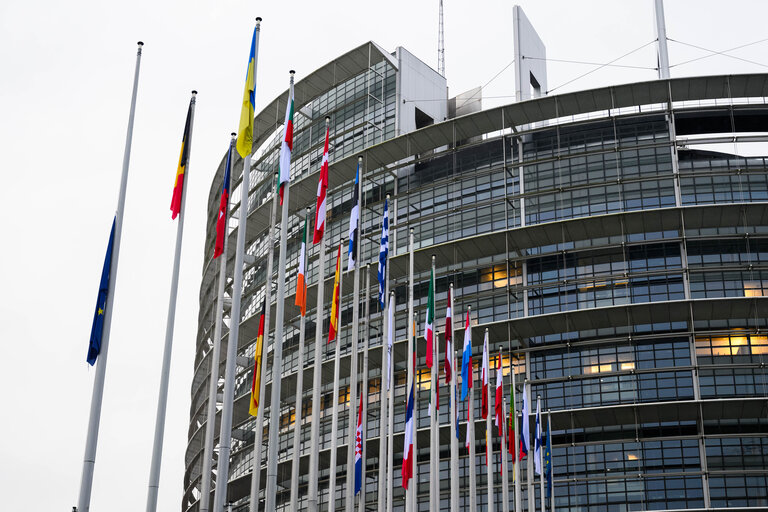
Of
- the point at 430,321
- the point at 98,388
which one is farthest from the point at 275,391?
the point at 430,321

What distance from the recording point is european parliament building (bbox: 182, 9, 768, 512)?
48250mm

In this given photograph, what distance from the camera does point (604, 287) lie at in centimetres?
5212

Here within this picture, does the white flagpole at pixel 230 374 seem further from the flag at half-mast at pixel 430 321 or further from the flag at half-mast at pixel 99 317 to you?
the flag at half-mast at pixel 430 321

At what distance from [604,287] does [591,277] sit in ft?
3.04

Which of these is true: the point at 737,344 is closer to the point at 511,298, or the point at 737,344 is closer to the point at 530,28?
the point at 511,298

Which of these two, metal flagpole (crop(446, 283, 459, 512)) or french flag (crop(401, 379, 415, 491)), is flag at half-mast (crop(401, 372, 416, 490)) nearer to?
french flag (crop(401, 379, 415, 491))

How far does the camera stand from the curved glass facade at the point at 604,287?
4812 cm

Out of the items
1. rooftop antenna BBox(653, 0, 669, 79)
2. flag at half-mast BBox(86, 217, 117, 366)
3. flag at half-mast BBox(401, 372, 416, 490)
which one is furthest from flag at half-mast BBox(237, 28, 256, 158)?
rooftop antenna BBox(653, 0, 669, 79)

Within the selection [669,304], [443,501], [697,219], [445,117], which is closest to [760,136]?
[697,219]

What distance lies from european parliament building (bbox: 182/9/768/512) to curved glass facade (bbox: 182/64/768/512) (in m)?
0.11

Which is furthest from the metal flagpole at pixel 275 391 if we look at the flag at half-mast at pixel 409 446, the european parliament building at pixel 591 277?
the european parliament building at pixel 591 277

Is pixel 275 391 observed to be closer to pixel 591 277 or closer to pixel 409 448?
pixel 409 448

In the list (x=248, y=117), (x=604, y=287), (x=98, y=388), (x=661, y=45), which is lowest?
(x=98, y=388)

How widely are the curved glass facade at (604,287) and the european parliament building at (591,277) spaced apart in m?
0.11
